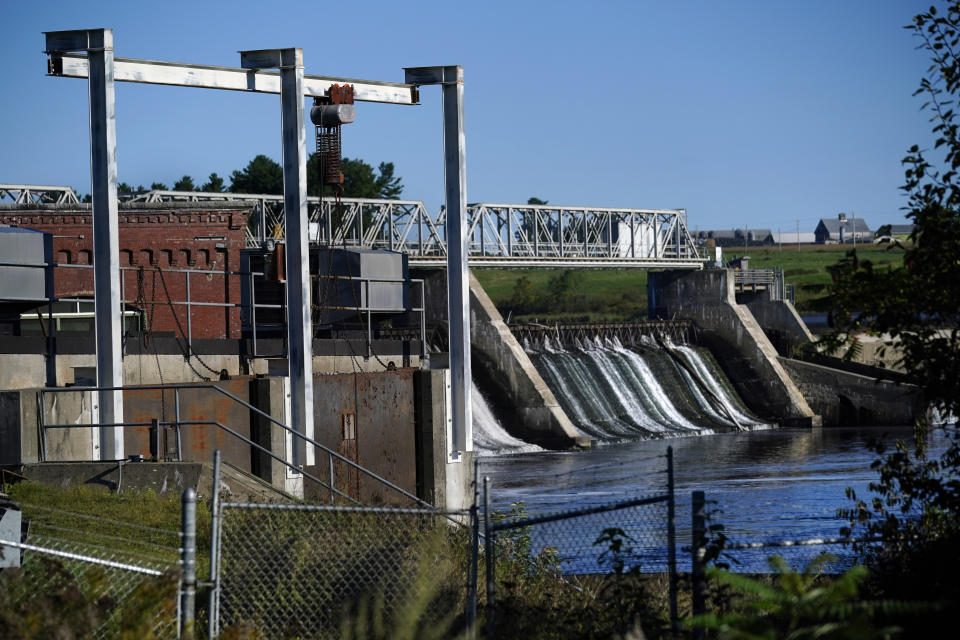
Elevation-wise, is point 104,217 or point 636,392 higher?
point 104,217

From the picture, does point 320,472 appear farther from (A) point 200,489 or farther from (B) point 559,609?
(B) point 559,609

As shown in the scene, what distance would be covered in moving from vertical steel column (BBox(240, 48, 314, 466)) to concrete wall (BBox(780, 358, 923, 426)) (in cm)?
3556

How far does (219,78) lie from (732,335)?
41.0m

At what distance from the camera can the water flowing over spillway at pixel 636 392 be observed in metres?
43.9

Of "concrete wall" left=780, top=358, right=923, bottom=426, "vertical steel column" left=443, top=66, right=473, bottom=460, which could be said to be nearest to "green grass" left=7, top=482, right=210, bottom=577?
"vertical steel column" left=443, top=66, right=473, bottom=460

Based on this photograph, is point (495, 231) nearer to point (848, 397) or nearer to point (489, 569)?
point (848, 397)

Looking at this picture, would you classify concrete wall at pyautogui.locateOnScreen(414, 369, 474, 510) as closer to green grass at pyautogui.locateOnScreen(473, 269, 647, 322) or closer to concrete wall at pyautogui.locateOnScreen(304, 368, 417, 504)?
concrete wall at pyautogui.locateOnScreen(304, 368, 417, 504)

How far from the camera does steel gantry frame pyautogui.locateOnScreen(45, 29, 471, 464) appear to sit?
12992 millimetres

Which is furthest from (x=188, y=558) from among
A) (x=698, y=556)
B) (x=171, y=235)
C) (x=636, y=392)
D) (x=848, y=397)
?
(x=848, y=397)

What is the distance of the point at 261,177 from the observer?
86.4 m

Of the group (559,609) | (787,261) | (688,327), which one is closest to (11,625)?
(559,609)

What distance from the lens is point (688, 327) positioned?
54531 mm

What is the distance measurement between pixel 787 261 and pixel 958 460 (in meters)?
98.2

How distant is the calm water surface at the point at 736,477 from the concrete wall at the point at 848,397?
0.82 metres
